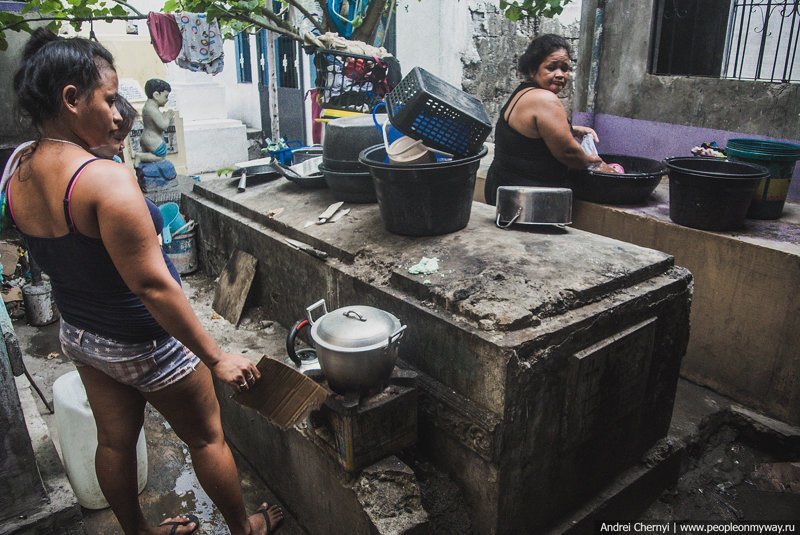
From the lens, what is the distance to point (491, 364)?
2.34 m

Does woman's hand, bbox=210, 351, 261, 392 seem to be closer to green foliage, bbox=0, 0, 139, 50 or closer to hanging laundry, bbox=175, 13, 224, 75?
green foliage, bbox=0, 0, 139, 50

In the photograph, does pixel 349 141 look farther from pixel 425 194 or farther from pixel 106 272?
pixel 106 272

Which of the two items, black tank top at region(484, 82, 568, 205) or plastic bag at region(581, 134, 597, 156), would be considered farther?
plastic bag at region(581, 134, 597, 156)

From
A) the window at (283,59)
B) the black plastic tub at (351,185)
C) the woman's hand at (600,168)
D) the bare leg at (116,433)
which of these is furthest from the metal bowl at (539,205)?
the window at (283,59)

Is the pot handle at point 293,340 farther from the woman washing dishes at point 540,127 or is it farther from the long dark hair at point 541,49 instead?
the long dark hair at point 541,49

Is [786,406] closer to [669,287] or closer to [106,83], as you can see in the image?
[669,287]

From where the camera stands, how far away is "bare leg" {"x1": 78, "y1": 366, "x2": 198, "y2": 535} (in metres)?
2.32

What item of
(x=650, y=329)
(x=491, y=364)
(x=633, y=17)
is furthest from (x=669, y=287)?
(x=633, y=17)

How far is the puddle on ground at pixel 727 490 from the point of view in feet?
10.6

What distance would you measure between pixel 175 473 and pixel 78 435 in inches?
26.5

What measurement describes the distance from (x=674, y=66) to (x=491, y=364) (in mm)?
5204

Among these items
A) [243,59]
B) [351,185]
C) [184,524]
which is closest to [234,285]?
[351,185]

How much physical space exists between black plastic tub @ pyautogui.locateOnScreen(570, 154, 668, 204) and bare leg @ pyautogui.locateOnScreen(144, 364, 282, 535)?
3.30 m

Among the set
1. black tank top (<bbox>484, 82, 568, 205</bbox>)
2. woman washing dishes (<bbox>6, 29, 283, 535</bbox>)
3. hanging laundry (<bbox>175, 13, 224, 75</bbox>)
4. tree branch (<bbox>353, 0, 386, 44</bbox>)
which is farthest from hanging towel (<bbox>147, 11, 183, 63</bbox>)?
woman washing dishes (<bbox>6, 29, 283, 535</bbox>)
